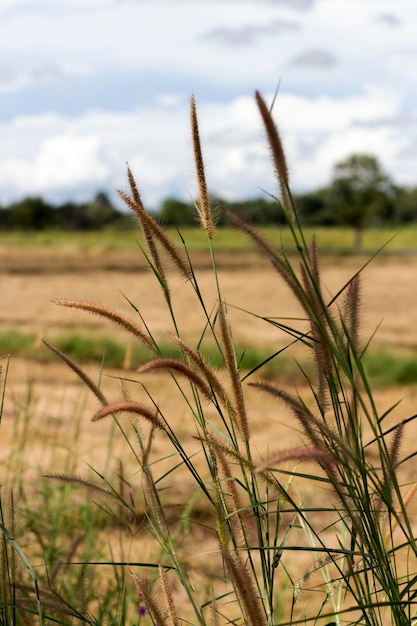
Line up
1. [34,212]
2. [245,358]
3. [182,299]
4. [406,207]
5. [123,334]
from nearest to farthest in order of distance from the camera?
1. [123,334]
2. [245,358]
3. [182,299]
4. [34,212]
5. [406,207]

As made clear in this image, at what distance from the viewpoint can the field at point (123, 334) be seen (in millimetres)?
3787

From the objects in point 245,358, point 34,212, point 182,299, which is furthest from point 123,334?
point 34,212

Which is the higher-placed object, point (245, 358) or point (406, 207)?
point (406, 207)

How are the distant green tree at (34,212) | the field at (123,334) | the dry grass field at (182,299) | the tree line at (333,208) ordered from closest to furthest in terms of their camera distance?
the field at (123,334)
the dry grass field at (182,299)
the tree line at (333,208)
the distant green tree at (34,212)

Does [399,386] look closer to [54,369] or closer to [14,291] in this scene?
[54,369]

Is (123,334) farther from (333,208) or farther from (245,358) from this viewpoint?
(333,208)

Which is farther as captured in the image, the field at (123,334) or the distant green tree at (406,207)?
the distant green tree at (406,207)

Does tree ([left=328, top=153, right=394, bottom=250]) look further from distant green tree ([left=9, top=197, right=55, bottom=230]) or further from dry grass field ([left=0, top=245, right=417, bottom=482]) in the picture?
distant green tree ([left=9, top=197, right=55, bottom=230])

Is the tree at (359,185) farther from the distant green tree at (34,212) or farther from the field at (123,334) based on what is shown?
the distant green tree at (34,212)

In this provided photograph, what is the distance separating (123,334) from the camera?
173 inches

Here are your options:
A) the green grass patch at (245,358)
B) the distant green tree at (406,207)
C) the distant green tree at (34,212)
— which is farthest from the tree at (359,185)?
the distant green tree at (406,207)

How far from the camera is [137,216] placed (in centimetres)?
117

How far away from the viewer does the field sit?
3787 millimetres

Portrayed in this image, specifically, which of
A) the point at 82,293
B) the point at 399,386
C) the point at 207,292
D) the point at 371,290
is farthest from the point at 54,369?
the point at 371,290
